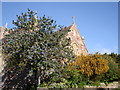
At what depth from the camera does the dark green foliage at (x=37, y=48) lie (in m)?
9.63

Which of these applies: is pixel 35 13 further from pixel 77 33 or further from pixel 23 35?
pixel 77 33

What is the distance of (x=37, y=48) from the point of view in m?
9.52

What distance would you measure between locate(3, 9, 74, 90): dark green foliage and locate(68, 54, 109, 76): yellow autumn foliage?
133cm

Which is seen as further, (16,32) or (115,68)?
(115,68)

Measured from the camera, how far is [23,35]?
421 inches

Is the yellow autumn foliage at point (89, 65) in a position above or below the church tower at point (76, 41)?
below

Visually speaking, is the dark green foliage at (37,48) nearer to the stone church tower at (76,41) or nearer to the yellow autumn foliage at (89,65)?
the yellow autumn foliage at (89,65)

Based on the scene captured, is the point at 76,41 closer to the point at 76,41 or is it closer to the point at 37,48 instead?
the point at 76,41

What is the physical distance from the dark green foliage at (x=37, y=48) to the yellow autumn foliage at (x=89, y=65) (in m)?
1.33

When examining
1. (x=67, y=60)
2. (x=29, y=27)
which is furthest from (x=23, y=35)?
(x=67, y=60)

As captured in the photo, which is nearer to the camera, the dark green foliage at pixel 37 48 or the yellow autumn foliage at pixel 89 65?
the dark green foliage at pixel 37 48

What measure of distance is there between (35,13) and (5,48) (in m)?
4.02

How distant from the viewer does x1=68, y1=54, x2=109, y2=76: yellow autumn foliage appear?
41.2 feet

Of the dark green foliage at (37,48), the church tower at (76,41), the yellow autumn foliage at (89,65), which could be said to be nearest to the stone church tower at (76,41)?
the church tower at (76,41)
